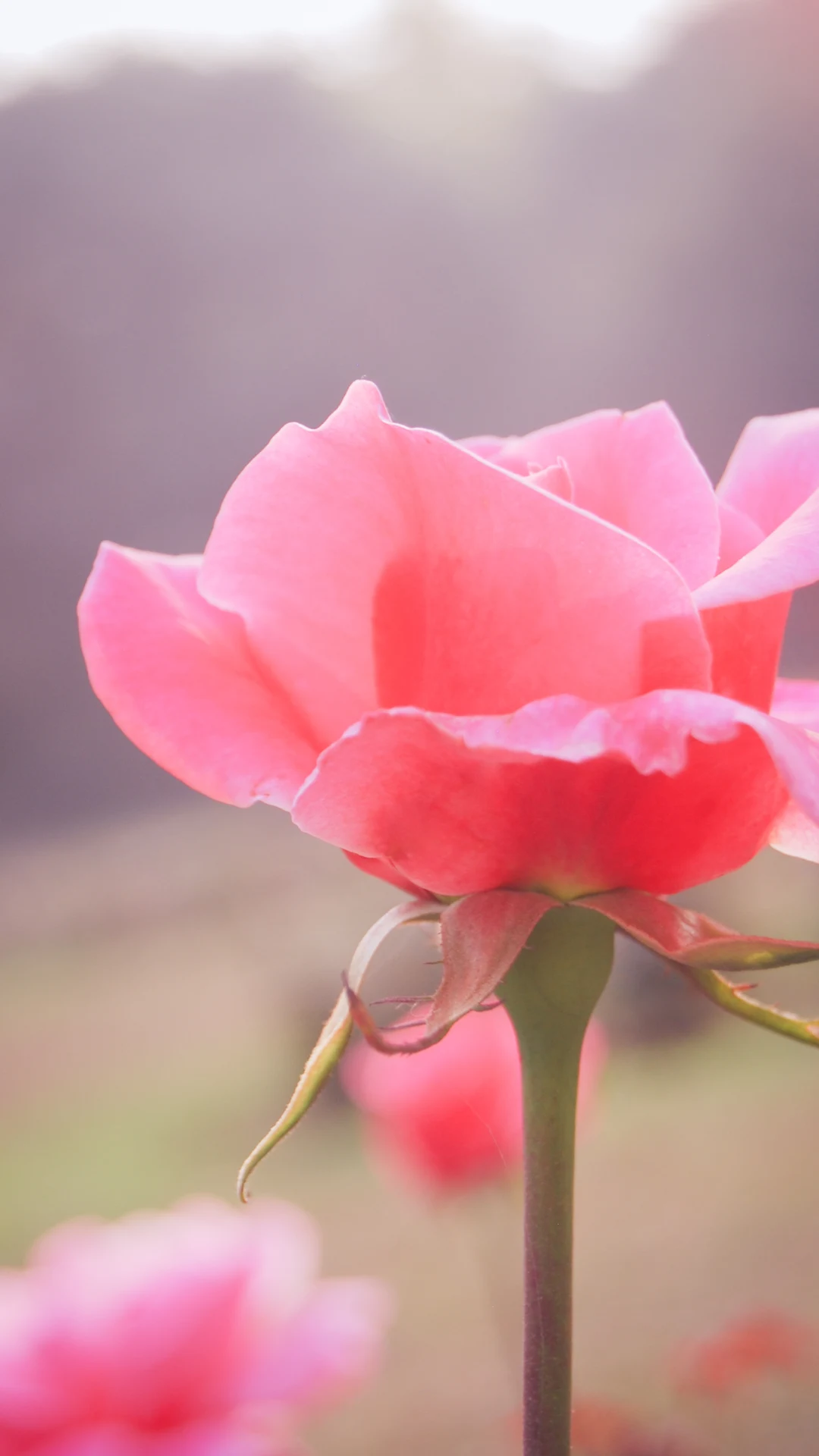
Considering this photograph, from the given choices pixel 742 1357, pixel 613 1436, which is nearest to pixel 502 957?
pixel 613 1436

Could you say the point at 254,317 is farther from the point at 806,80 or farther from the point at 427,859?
the point at 427,859

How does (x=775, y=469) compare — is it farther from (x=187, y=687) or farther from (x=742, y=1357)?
(x=742, y=1357)

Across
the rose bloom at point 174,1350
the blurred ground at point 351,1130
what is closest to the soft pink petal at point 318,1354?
the rose bloom at point 174,1350

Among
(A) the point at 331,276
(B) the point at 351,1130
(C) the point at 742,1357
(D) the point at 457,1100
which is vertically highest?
(A) the point at 331,276

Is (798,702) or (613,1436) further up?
(798,702)

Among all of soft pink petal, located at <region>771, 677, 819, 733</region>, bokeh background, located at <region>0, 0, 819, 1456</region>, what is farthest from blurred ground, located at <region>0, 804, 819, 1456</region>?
soft pink petal, located at <region>771, 677, 819, 733</region>

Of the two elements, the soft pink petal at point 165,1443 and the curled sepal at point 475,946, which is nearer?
the curled sepal at point 475,946

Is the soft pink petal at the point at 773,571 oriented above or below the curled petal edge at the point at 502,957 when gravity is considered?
above

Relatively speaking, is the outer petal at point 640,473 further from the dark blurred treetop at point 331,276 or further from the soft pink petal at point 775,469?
the dark blurred treetop at point 331,276
